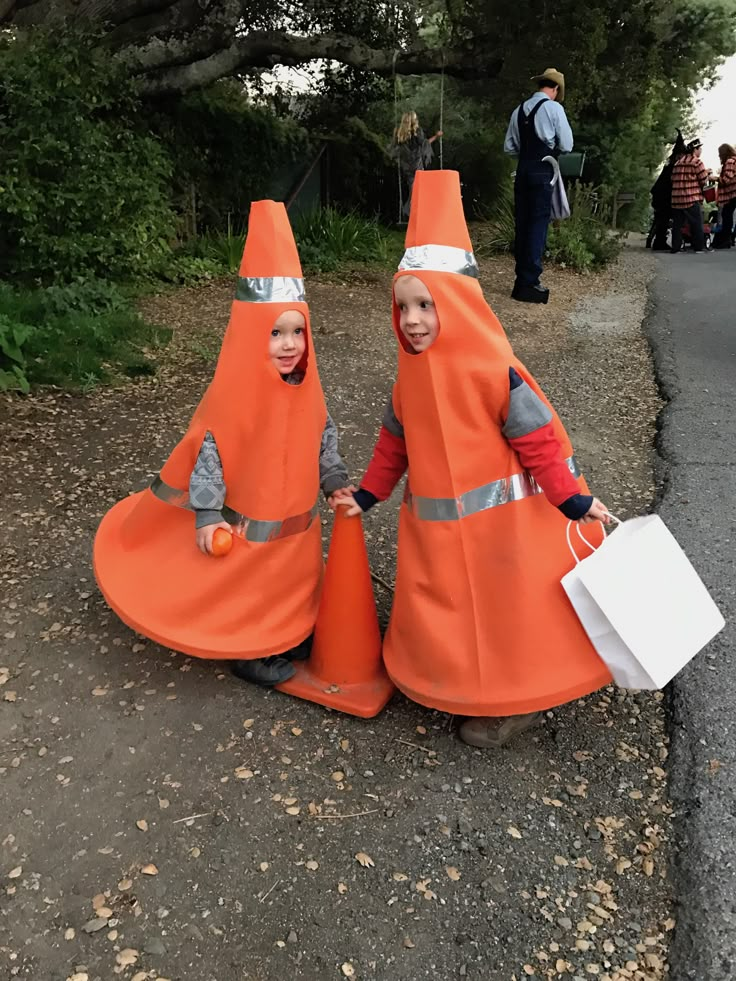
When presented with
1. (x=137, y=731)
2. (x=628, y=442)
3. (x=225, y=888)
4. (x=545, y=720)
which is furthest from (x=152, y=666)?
(x=628, y=442)

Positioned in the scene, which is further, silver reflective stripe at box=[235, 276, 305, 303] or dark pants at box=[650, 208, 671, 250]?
dark pants at box=[650, 208, 671, 250]

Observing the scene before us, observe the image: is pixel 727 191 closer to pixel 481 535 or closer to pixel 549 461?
pixel 549 461

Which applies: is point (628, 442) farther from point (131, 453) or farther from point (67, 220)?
point (67, 220)

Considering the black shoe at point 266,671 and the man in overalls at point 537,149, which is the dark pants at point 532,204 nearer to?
the man in overalls at point 537,149

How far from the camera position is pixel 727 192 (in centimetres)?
1319

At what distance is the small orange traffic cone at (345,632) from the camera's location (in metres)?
2.74

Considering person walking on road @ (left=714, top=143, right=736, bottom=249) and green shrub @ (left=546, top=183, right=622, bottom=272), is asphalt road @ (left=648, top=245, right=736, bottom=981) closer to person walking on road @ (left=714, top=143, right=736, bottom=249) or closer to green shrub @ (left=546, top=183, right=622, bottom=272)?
green shrub @ (left=546, top=183, right=622, bottom=272)

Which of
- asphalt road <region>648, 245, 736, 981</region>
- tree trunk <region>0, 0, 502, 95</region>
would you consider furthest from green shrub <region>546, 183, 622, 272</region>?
asphalt road <region>648, 245, 736, 981</region>

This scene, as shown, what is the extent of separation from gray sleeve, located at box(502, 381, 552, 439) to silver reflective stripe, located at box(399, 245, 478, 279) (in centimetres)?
37

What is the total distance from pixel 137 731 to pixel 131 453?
8.00 feet

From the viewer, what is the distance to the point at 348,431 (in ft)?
16.9

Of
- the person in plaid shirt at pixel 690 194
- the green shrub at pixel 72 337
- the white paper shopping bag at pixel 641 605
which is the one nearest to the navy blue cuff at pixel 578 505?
the white paper shopping bag at pixel 641 605

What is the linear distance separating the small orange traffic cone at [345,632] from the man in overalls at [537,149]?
5.69m

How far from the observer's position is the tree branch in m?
8.81
